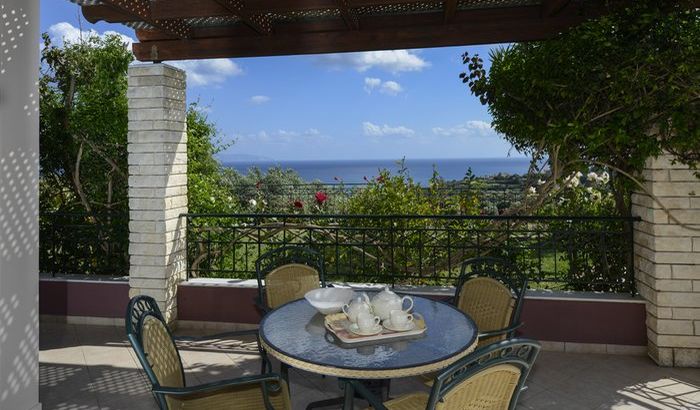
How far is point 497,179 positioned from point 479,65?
3.76m

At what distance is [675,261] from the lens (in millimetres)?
3480

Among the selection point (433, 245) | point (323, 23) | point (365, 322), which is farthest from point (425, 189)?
point (365, 322)

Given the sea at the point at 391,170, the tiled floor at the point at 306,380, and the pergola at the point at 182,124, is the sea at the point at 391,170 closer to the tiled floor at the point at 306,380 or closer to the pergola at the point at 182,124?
the pergola at the point at 182,124

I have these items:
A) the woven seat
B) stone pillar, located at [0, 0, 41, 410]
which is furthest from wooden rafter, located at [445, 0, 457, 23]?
stone pillar, located at [0, 0, 41, 410]

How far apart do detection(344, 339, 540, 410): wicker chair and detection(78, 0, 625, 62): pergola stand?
2.62 meters

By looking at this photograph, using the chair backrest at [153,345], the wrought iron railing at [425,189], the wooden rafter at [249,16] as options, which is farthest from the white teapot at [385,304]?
the wrought iron railing at [425,189]

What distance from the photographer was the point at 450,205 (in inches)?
210

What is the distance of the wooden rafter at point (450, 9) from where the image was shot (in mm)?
3547

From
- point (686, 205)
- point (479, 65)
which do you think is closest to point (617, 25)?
point (479, 65)

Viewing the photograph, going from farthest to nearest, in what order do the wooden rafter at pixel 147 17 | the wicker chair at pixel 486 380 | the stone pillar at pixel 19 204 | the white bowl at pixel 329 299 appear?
the wooden rafter at pixel 147 17, the stone pillar at pixel 19 204, the white bowl at pixel 329 299, the wicker chair at pixel 486 380

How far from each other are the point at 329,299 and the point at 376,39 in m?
2.45

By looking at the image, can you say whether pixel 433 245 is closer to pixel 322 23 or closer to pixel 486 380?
pixel 322 23

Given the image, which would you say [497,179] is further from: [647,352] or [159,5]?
[159,5]

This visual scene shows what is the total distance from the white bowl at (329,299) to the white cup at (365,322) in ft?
0.97
